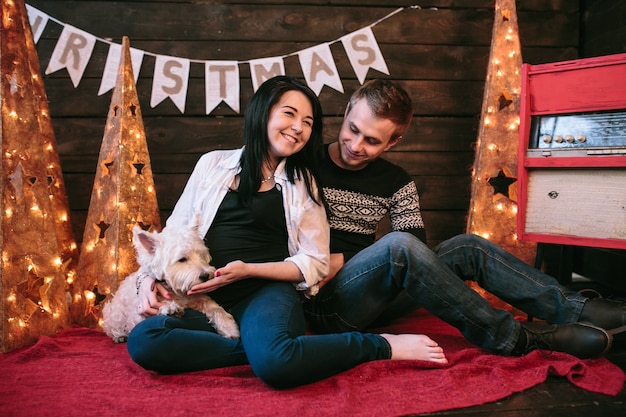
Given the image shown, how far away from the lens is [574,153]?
1895 mm

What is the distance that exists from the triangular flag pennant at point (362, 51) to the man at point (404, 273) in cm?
88

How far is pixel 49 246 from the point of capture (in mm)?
1974

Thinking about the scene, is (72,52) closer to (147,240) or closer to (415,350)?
(147,240)

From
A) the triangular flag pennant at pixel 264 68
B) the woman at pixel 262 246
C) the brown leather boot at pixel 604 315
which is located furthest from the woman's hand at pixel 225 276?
the triangular flag pennant at pixel 264 68

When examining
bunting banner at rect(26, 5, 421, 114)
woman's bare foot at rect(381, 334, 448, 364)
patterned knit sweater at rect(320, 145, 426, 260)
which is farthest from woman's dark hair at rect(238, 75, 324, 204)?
bunting banner at rect(26, 5, 421, 114)

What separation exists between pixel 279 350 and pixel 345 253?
64 centimetres

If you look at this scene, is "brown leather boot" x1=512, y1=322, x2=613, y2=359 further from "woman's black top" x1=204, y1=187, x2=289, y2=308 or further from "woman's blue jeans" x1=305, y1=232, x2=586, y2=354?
"woman's black top" x1=204, y1=187, x2=289, y2=308

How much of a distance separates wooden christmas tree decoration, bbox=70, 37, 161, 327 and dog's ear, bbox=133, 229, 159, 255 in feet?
1.80

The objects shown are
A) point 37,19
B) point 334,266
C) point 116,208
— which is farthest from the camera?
point 37,19

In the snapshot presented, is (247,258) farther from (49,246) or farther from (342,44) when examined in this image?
(342,44)

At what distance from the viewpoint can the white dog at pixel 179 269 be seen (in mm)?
1551

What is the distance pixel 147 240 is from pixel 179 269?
0.15 metres

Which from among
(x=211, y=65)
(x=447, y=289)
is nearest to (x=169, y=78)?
(x=211, y=65)

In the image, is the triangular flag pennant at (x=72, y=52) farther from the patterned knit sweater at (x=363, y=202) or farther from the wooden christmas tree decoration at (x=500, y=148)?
the wooden christmas tree decoration at (x=500, y=148)
